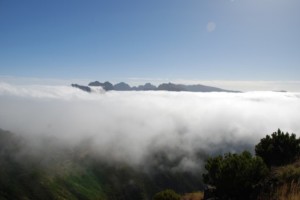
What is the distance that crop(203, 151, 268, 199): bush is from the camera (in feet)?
79.0

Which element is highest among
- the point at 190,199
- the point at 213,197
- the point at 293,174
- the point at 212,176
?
the point at 293,174

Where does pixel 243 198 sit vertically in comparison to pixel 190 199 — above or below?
above

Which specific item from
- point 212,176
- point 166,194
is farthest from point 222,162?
point 166,194

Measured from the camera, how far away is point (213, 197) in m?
27.9

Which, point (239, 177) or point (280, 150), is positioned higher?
point (280, 150)

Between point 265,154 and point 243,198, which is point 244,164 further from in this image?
point 265,154

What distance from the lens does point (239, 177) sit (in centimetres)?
2411

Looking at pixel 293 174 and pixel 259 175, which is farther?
pixel 259 175

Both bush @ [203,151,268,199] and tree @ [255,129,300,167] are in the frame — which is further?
tree @ [255,129,300,167]

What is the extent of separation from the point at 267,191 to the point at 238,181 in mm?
2602

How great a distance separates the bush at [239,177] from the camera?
79.0 feet

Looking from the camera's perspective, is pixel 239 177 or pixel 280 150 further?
pixel 280 150

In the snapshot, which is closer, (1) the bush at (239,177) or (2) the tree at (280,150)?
(1) the bush at (239,177)

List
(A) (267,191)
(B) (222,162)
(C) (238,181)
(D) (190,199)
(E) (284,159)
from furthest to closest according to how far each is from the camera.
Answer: (D) (190,199)
(E) (284,159)
(B) (222,162)
(C) (238,181)
(A) (267,191)
